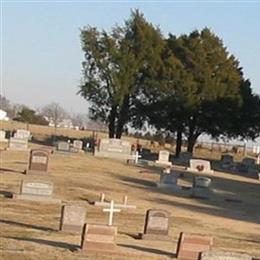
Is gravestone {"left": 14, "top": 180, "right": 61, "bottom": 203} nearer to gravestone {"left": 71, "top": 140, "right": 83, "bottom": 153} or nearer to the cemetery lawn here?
the cemetery lawn

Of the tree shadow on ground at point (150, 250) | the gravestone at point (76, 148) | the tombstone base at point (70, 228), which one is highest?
the gravestone at point (76, 148)

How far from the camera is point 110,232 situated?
16.4 metres

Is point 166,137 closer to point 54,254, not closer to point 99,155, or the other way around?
point 99,155

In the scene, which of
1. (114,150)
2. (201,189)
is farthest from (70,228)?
(114,150)

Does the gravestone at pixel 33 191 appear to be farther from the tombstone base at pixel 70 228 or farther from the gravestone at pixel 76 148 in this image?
the gravestone at pixel 76 148

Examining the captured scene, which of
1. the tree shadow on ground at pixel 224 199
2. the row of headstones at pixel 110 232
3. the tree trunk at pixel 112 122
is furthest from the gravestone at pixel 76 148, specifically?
the row of headstones at pixel 110 232

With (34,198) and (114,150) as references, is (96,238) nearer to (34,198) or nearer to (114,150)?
(34,198)

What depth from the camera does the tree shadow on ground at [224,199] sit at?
29.5m

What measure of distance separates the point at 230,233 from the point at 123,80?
50.0m

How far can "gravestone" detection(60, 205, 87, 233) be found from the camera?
19.3 m

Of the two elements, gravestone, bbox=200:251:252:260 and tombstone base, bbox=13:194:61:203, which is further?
tombstone base, bbox=13:194:61:203

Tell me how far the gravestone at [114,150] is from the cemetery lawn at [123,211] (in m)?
6.31

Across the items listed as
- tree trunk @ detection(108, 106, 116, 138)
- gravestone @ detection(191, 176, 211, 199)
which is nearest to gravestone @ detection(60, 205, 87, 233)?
gravestone @ detection(191, 176, 211, 199)

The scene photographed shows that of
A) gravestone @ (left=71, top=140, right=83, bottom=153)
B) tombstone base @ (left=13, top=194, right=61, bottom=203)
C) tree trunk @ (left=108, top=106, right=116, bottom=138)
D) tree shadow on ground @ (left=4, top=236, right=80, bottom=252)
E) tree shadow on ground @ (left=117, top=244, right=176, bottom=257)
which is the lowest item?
tree shadow on ground @ (left=4, top=236, right=80, bottom=252)
